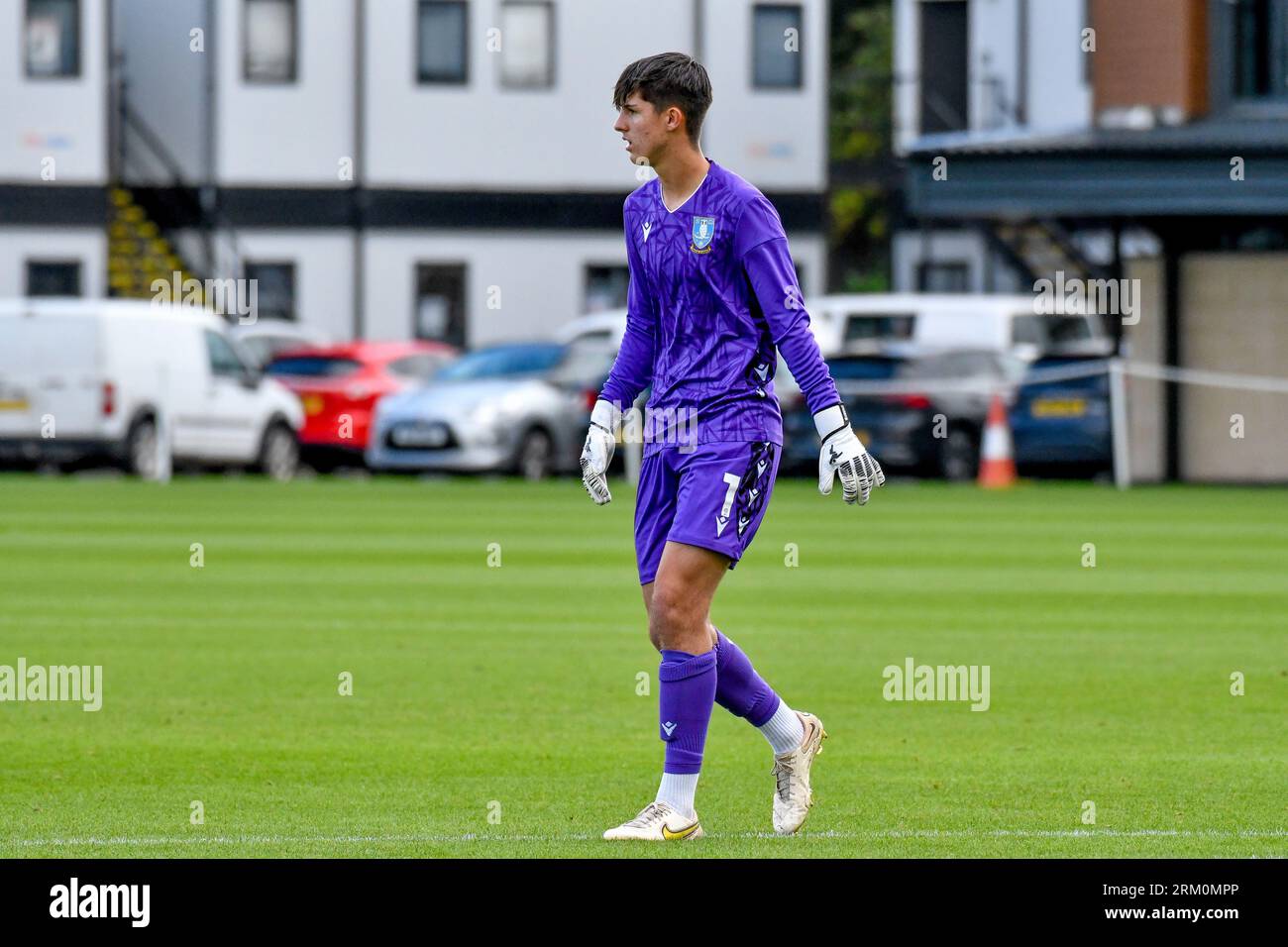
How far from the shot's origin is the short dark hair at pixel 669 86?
26.2 feet

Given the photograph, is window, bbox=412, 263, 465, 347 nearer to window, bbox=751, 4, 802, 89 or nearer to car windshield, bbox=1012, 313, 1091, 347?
window, bbox=751, 4, 802, 89

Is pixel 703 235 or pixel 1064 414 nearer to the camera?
pixel 703 235

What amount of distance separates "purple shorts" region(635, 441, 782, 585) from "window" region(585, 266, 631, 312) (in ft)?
134

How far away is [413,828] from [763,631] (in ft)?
22.1

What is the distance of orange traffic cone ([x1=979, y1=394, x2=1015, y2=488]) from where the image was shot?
29875 millimetres

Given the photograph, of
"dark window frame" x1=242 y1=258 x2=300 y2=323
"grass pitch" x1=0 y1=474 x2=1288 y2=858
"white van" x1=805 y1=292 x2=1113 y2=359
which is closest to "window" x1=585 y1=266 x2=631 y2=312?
"dark window frame" x1=242 y1=258 x2=300 y2=323

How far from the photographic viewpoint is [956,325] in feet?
116

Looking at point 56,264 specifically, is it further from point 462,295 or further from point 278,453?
point 278,453

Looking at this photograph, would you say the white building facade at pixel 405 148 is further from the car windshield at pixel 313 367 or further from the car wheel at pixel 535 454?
the car wheel at pixel 535 454

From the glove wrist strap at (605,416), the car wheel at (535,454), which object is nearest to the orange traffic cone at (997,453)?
the car wheel at (535,454)

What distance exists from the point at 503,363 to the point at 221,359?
339 cm

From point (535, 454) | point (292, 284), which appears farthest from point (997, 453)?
point (292, 284)

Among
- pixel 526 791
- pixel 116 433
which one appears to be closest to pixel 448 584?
pixel 526 791
